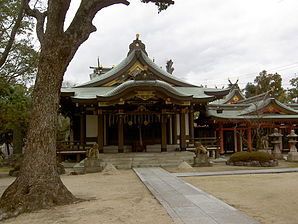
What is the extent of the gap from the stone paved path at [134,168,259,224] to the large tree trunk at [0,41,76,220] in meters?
2.52

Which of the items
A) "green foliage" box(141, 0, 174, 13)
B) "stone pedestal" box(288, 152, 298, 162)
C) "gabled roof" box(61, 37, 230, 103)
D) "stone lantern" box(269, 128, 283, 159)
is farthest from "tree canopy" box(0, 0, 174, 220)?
"stone lantern" box(269, 128, 283, 159)

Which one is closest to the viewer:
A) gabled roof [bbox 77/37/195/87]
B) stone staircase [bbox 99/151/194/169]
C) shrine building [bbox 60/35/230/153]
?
stone staircase [bbox 99/151/194/169]

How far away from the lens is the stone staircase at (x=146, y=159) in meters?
16.2

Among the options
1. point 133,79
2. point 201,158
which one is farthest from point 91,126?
point 201,158

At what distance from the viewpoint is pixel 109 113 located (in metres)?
18.9

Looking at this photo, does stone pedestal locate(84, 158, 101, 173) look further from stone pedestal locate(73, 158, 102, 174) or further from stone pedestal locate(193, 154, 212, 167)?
stone pedestal locate(193, 154, 212, 167)

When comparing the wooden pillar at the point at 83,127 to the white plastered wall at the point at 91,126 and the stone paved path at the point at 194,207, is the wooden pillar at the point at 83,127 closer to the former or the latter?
the white plastered wall at the point at 91,126

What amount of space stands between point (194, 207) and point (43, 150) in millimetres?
3845

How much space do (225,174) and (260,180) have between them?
2.01 metres

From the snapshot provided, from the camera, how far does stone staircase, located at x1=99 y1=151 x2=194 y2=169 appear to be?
16234 millimetres

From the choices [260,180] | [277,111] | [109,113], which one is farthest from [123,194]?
[277,111]

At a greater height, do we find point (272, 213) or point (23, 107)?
point (23, 107)

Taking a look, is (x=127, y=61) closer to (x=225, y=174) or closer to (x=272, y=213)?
(x=225, y=174)

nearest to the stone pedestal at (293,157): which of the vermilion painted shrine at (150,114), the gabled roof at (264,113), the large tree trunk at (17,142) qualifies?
the vermilion painted shrine at (150,114)
